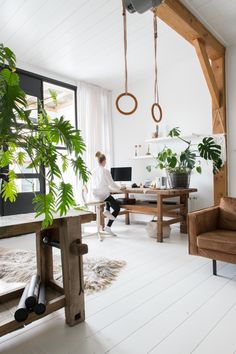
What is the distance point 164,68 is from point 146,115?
0.94 m

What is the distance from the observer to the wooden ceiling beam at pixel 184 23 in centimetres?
292

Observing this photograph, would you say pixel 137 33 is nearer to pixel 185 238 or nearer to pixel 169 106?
pixel 169 106

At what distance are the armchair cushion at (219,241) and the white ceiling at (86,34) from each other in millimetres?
2767

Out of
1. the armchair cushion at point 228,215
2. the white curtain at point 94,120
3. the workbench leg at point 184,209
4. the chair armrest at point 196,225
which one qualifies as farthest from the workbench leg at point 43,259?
the white curtain at point 94,120

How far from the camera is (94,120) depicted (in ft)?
17.3

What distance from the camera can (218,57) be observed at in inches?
161

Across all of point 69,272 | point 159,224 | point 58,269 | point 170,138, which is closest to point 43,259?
point 69,272

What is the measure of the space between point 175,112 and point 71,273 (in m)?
3.81

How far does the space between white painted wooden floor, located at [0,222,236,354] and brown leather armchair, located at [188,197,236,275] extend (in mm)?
235

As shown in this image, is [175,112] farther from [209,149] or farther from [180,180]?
[180,180]

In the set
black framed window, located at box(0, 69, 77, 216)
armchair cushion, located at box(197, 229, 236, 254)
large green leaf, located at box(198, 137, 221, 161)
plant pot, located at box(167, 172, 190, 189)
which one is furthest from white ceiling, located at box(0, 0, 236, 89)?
armchair cushion, located at box(197, 229, 236, 254)

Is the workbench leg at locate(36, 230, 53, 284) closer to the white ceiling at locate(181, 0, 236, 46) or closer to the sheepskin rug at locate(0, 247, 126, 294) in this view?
the sheepskin rug at locate(0, 247, 126, 294)

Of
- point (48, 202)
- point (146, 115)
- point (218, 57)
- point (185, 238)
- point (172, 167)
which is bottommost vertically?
point (185, 238)

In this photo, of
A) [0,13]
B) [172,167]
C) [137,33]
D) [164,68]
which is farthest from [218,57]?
[0,13]
